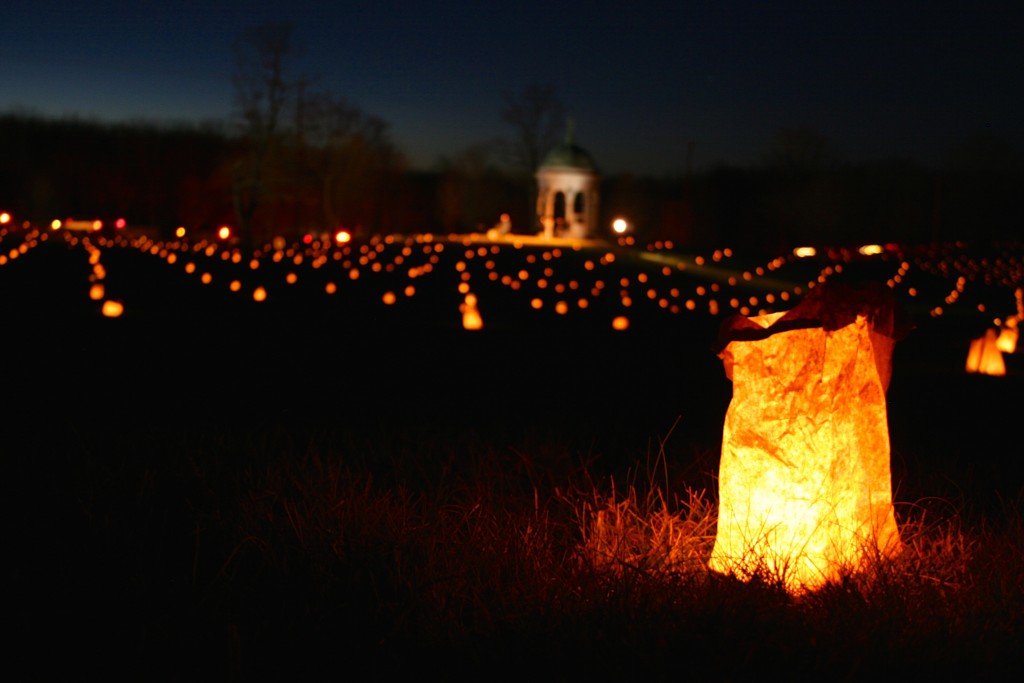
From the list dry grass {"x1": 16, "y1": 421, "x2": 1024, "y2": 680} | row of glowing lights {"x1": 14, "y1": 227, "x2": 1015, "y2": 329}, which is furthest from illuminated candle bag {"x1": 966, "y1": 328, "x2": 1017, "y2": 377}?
dry grass {"x1": 16, "y1": 421, "x2": 1024, "y2": 680}

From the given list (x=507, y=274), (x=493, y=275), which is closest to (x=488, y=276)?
(x=493, y=275)

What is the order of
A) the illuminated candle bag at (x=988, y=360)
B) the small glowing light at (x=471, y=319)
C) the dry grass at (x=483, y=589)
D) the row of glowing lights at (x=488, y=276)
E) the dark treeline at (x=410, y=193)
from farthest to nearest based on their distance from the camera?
1. the dark treeline at (x=410, y=193)
2. the row of glowing lights at (x=488, y=276)
3. the small glowing light at (x=471, y=319)
4. the illuminated candle bag at (x=988, y=360)
5. the dry grass at (x=483, y=589)

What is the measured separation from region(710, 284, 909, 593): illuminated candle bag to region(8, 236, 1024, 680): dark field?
0.70 ft

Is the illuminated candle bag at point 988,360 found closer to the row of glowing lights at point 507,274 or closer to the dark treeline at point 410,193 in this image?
the row of glowing lights at point 507,274

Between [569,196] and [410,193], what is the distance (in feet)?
67.8

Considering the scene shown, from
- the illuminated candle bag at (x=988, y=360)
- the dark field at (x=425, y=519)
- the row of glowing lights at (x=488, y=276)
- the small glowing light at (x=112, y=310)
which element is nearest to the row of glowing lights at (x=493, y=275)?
the row of glowing lights at (x=488, y=276)

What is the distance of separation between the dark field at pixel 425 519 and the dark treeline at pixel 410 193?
3626 cm

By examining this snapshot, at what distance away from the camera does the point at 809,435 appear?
416 cm

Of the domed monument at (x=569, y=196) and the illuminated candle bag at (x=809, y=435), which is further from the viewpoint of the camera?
the domed monument at (x=569, y=196)

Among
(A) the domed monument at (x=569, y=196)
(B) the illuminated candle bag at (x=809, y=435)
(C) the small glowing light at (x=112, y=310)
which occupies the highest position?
(A) the domed monument at (x=569, y=196)

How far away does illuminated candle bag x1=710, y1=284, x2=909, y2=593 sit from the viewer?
4.14m

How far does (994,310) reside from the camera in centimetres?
2605

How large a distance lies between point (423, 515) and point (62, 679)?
1785 millimetres

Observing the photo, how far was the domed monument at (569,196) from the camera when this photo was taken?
5681 cm
